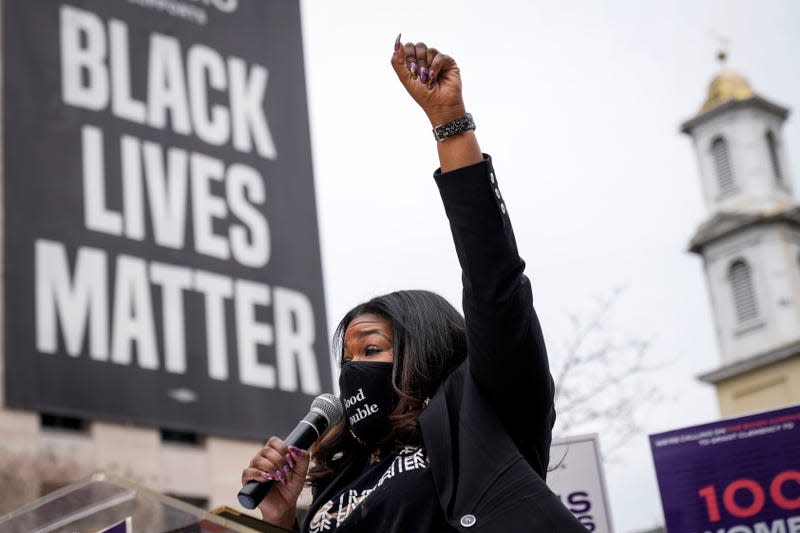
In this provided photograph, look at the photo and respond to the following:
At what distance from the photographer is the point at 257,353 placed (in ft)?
88.5

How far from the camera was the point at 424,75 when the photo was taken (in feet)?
10.2

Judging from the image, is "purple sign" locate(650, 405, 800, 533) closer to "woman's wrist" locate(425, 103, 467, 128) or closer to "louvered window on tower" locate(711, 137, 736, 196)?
"woman's wrist" locate(425, 103, 467, 128)

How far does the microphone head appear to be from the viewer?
360 cm

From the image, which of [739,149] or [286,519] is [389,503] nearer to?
[286,519]

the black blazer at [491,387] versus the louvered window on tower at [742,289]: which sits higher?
A: the louvered window on tower at [742,289]

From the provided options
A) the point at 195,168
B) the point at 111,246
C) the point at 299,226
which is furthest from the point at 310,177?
the point at 111,246

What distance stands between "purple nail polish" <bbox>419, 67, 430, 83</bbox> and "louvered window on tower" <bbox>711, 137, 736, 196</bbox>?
133 feet

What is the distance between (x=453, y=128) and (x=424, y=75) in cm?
12

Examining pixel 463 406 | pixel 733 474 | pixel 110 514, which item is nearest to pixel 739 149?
pixel 733 474

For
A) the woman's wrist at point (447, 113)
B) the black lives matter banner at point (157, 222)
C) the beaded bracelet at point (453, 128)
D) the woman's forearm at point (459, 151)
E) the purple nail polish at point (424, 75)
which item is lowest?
the woman's forearm at point (459, 151)

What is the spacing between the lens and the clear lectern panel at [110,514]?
8.26ft

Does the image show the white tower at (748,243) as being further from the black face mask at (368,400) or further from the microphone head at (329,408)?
the black face mask at (368,400)

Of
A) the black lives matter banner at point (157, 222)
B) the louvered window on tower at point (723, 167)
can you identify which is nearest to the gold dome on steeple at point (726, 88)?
the louvered window on tower at point (723, 167)

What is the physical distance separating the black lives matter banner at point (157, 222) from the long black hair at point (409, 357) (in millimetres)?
21001
